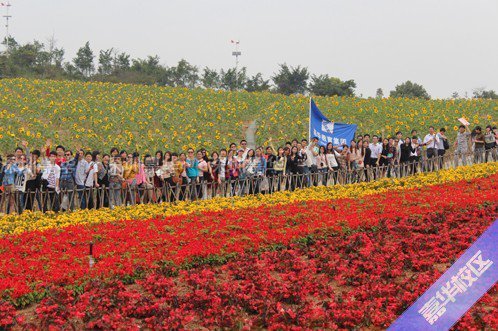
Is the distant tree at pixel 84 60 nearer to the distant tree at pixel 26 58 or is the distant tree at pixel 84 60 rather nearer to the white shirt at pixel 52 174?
the distant tree at pixel 26 58

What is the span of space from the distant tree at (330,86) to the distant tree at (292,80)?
221 centimetres

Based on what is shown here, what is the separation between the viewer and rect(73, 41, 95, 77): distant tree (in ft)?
229

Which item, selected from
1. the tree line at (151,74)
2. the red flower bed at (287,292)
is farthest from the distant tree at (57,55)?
the red flower bed at (287,292)

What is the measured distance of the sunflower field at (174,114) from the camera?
30.6m

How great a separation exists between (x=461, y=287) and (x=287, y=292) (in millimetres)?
3576

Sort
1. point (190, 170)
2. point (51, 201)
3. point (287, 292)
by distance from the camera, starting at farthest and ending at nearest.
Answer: point (190, 170)
point (51, 201)
point (287, 292)

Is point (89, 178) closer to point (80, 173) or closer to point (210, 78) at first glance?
point (80, 173)

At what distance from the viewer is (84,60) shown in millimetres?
69750

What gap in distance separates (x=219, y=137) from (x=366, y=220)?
1976cm

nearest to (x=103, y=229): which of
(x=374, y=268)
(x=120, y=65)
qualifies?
(x=374, y=268)

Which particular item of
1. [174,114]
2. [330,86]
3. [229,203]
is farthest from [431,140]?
[330,86]


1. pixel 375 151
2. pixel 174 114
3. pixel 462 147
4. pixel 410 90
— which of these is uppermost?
pixel 410 90

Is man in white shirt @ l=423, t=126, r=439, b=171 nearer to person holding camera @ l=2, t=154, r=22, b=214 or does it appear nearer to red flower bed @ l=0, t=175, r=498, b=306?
red flower bed @ l=0, t=175, r=498, b=306

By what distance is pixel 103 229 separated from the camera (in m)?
13.2
